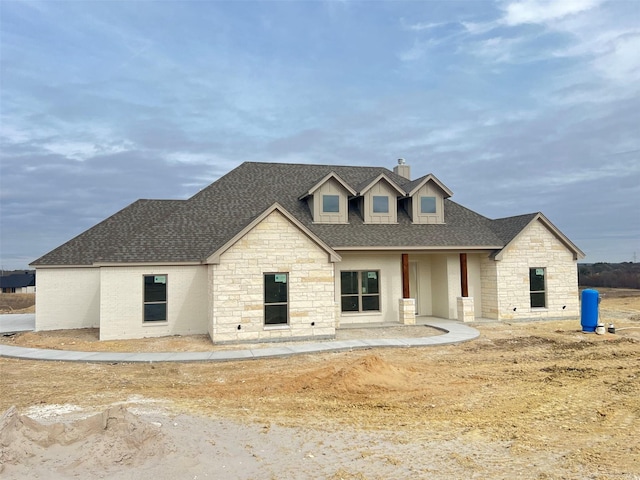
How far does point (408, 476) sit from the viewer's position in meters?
5.86

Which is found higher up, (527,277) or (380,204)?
Result: (380,204)

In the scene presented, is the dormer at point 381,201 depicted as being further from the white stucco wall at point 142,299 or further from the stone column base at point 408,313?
the white stucco wall at point 142,299

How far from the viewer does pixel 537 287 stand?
21.9 metres

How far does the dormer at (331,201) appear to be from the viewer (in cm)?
2141

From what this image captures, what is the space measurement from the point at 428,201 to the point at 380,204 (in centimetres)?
256

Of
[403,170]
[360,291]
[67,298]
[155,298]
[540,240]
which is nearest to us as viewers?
[155,298]

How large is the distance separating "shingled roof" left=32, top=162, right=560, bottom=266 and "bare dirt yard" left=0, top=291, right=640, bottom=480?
6.28 metres

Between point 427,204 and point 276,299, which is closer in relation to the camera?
point 276,299

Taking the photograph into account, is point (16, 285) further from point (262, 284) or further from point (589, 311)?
point (589, 311)

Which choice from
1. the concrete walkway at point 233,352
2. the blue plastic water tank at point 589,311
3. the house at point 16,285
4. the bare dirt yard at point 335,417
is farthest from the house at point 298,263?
the house at point 16,285

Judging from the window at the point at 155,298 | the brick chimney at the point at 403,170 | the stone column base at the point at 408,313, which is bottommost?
the stone column base at the point at 408,313

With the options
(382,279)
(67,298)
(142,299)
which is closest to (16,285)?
(67,298)

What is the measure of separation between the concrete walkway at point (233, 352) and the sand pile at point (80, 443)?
6909 mm

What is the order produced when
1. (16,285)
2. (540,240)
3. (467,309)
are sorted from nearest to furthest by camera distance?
(467,309) < (540,240) < (16,285)
